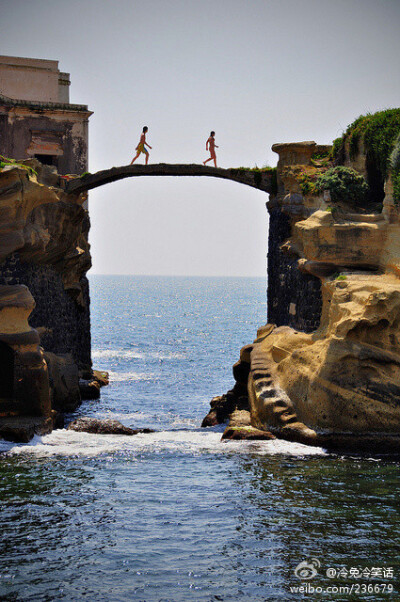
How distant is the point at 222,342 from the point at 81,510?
61.3m

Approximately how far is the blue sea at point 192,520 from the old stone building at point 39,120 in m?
16.4

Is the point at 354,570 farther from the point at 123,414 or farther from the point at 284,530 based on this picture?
the point at 123,414

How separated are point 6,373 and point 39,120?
54.4 feet

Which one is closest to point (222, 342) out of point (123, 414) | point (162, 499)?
point (123, 414)

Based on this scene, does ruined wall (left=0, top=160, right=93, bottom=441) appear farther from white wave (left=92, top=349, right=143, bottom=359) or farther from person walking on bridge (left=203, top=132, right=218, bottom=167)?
white wave (left=92, top=349, right=143, bottom=359)

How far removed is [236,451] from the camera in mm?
24734

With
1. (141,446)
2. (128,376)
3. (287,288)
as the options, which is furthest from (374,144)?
(128,376)

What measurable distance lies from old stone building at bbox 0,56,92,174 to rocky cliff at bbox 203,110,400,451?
11.5 meters

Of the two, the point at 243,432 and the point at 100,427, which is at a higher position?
the point at 243,432

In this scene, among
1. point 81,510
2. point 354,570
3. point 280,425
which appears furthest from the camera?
point 280,425

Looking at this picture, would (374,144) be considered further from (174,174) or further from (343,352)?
(174,174)

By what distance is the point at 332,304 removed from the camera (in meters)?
26.3

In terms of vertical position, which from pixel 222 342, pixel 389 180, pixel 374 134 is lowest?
pixel 222 342

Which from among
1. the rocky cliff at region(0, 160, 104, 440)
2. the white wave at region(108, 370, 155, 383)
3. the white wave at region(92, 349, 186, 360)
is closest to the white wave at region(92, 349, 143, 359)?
the white wave at region(92, 349, 186, 360)
